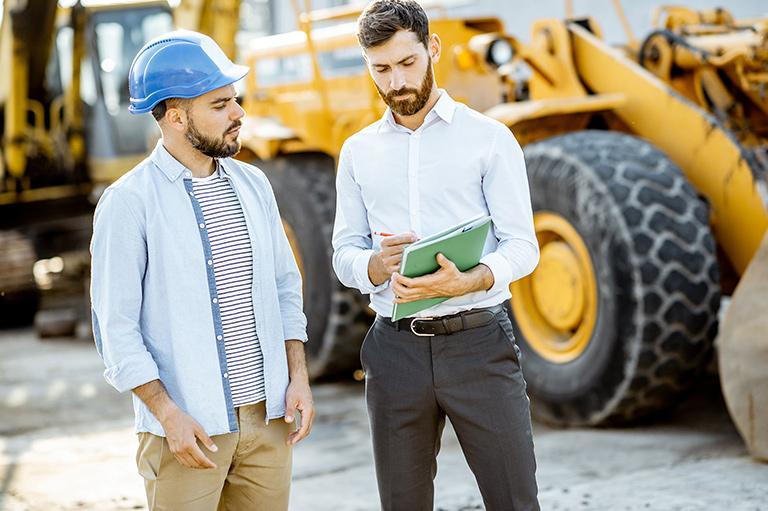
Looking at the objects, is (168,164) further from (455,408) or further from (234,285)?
(455,408)

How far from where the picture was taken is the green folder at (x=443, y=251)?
2.81 m

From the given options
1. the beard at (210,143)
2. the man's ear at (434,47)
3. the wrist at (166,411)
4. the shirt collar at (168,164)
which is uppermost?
the man's ear at (434,47)

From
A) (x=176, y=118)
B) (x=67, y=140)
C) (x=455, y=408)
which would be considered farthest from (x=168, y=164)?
(x=67, y=140)

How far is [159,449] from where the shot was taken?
9.27 ft

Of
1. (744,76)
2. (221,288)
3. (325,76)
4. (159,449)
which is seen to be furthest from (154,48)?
(325,76)

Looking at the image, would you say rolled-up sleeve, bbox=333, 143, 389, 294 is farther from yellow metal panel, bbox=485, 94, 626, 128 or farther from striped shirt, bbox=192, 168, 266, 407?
yellow metal panel, bbox=485, 94, 626, 128

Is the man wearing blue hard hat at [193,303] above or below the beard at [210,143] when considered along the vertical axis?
below

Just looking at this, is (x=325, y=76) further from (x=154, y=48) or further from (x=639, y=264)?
(x=154, y=48)

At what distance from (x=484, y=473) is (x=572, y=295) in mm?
2843

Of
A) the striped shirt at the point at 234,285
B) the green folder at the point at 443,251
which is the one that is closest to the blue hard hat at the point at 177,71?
the striped shirt at the point at 234,285

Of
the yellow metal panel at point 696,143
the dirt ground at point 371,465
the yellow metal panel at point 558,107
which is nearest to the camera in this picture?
the dirt ground at point 371,465

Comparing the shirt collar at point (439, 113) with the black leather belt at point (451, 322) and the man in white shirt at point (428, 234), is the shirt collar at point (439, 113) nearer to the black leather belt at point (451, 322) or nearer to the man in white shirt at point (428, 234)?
the man in white shirt at point (428, 234)

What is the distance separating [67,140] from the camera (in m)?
11.6

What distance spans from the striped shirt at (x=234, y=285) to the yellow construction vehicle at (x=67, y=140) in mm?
8384
